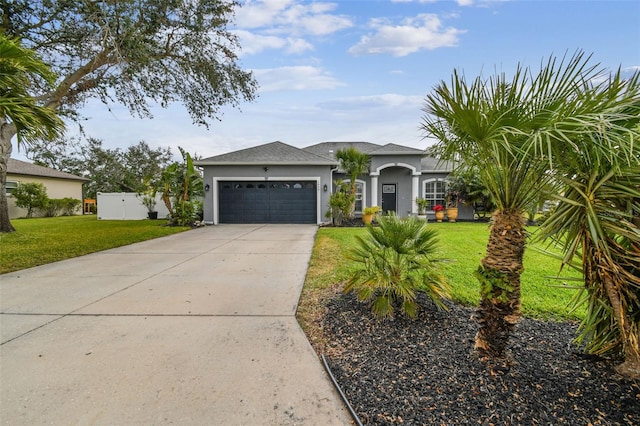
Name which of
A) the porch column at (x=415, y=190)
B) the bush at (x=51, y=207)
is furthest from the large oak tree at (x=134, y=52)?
the bush at (x=51, y=207)

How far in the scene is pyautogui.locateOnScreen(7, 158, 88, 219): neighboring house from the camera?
19562 millimetres

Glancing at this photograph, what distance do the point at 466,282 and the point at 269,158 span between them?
11374 millimetres

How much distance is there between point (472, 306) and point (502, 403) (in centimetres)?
196

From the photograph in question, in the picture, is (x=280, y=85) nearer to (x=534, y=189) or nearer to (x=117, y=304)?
(x=117, y=304)

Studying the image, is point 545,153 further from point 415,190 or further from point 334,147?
point 334,147

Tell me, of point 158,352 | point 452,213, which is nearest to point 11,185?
point 158,352

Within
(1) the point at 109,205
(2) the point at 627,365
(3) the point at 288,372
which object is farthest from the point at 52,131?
(1) the point at 109,205

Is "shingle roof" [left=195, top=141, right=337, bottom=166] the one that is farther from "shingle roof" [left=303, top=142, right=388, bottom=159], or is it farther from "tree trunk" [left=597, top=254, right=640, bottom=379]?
"tree trunk" [left=597, top=254, right=640, bottom=379]

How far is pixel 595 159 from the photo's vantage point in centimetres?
187

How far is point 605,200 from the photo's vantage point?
1.95 meters

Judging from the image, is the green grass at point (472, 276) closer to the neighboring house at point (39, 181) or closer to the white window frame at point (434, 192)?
the white window frame at point (434, 192)

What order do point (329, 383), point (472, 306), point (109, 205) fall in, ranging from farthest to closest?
point (109, 205)
point (472, 306)
point (329, 383)

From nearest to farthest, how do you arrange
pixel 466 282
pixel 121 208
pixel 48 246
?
pixel 466 282 < pixel 48 246 < pixel 121 208

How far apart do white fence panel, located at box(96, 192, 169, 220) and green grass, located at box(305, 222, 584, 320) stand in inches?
590
